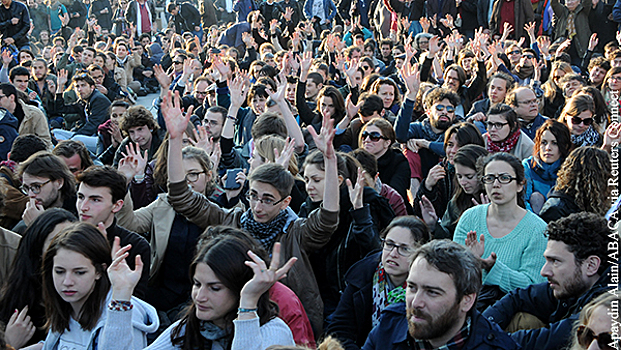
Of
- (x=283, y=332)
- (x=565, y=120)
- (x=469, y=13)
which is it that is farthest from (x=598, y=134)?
(x=469, y=13)

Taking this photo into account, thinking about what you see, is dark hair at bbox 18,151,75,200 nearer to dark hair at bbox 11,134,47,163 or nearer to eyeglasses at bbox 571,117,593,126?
dark hair at bbox 11,134,47,163

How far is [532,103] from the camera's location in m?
6.59

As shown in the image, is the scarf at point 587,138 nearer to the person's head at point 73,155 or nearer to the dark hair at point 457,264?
the dark hair at point 457,264

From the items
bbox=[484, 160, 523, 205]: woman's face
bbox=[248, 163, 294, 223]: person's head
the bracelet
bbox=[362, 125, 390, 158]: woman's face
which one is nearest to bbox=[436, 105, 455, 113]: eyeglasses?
bbox=[362, 125, 390, 158]: woman's face

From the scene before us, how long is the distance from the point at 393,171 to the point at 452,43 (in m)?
6.12

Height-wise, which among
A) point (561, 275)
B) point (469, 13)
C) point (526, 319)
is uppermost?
point (469, 13)

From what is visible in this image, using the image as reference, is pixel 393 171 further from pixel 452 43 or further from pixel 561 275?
pixel 452 43

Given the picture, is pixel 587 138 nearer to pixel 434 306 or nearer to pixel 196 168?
pixel 196 168

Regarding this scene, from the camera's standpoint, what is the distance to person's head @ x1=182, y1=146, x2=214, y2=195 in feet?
15.3

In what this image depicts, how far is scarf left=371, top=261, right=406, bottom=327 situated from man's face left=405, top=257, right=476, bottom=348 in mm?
581

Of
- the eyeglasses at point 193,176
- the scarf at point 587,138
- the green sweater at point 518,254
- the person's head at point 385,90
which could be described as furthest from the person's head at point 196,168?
the person's head at point 385,90

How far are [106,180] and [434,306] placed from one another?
90.7 inches

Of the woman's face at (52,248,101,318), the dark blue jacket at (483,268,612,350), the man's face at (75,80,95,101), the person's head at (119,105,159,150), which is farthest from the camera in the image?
the man's face at (75,80,95,101)

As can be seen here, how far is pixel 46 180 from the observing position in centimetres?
452
